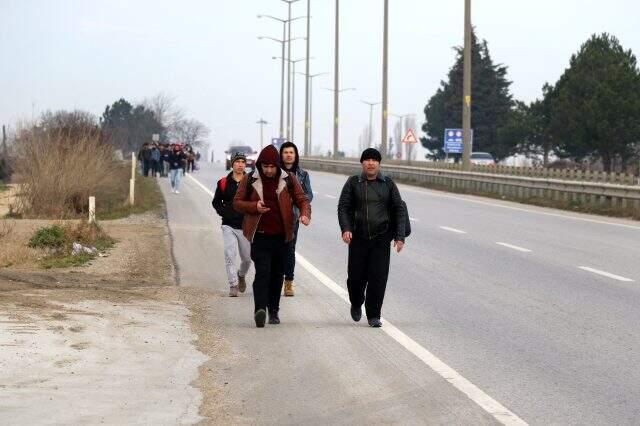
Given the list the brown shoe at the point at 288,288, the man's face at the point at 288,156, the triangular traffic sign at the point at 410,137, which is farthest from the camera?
the triangular traffic sign at the point at 410,137

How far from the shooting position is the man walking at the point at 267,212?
452 inches

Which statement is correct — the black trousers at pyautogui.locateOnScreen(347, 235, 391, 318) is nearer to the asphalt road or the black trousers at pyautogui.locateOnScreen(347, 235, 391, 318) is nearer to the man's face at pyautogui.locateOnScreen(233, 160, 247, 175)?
the asphalt road

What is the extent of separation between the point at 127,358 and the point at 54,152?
2135cm

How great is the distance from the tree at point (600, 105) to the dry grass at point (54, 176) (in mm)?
45500

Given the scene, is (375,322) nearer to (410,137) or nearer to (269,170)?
(269,170)

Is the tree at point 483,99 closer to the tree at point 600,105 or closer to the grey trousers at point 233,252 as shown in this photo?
the tree at point 600,105

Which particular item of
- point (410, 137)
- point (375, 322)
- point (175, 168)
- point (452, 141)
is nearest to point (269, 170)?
point (375, 322)

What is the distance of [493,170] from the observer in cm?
6091

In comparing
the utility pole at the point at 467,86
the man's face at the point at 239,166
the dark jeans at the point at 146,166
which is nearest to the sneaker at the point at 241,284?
the man's face at the point at 239,166

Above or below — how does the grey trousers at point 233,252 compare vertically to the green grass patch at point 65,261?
above

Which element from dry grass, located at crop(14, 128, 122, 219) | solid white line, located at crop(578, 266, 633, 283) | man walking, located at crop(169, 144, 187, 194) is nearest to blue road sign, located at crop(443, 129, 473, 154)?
man walking, located at crop(169, 144, 187, 194)

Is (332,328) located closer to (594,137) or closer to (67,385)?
(67,385)

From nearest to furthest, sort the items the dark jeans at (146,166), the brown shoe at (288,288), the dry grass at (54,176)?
the brown shoe at (288,288)
the dry grass at (54,176)
the dark jeans at (146,166)

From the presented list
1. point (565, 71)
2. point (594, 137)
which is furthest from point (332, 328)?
point (565, 71)
